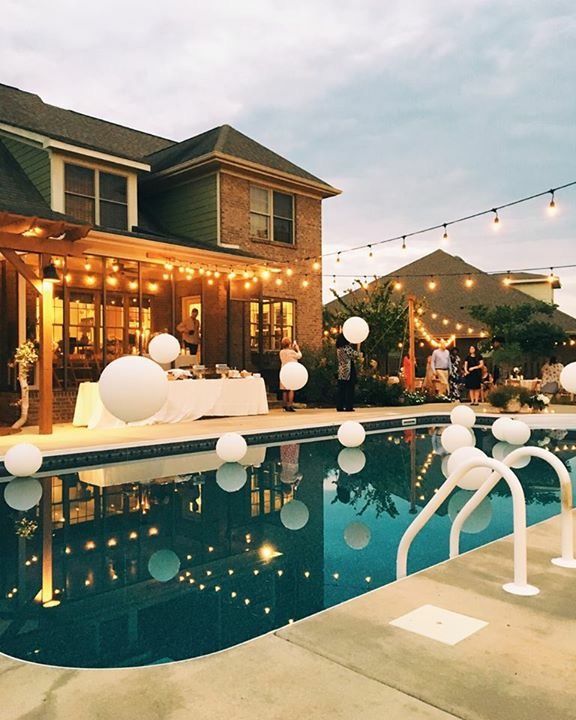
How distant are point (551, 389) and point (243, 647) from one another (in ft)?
61.6

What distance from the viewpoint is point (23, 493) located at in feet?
22.5

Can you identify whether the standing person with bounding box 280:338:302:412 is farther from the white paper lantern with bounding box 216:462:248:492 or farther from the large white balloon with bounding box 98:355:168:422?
the large white balloon with bounding box 98:355:168:422

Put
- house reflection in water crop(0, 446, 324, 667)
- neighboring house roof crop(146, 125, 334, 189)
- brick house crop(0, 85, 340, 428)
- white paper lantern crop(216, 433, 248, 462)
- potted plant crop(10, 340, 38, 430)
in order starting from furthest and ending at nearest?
neighboring house roof crop(146, 125, 334, 189) → brick house crop(0, 85, 340, 428) → potted plant crop(10, 340, 38, 430) → white paper lantern crop(216, 433, 248, 462) → house reflection in water crop(0, 446, 324, 667)

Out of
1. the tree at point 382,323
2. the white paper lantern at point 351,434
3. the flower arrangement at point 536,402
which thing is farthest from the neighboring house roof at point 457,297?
the white paper lantern at point 351,434

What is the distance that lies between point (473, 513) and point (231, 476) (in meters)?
3.11

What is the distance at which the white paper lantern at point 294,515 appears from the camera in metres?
5.61

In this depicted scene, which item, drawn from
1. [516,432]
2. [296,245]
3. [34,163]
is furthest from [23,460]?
[296,245]

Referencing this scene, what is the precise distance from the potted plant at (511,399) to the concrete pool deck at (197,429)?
0.32 metres

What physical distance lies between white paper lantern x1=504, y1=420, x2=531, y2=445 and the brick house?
7.51 meters

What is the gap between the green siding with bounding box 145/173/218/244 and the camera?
55.3 feet

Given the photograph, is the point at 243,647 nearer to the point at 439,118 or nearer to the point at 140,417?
the point at 140,417

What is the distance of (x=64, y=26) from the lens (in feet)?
48.9

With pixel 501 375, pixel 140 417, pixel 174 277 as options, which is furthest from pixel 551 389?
pixel 140 417

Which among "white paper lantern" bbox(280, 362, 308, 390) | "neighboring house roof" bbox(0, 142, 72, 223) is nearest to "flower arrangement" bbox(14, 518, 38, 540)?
"white paper lantern" bbox(280, 362, 308, 390)
